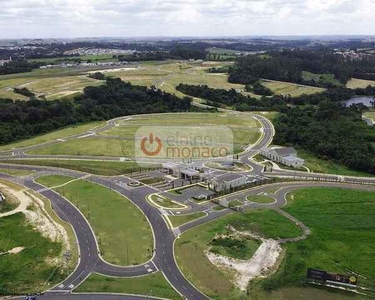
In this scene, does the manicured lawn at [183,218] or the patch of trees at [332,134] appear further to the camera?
the patch of trees at [332,134]

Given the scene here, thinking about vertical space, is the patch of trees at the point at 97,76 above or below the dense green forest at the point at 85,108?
above

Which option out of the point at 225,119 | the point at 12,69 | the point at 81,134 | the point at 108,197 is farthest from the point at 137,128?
the point at 12,69

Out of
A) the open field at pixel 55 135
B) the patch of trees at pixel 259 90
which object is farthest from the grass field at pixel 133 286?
the patch of trees at pixel 259 90

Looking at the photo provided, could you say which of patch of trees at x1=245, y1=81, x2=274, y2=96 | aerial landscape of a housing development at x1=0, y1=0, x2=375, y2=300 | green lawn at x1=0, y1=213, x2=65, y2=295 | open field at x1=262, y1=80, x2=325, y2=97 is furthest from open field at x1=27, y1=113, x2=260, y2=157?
open field at x1=262, y1=80, x2=325, y2=97

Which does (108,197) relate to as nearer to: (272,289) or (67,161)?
(67,161)

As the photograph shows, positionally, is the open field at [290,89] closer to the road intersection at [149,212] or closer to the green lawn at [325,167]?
the road intersection at [149,212]

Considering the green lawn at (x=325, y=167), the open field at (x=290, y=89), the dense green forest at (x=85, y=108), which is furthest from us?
the open field at (x=290, y=89)
